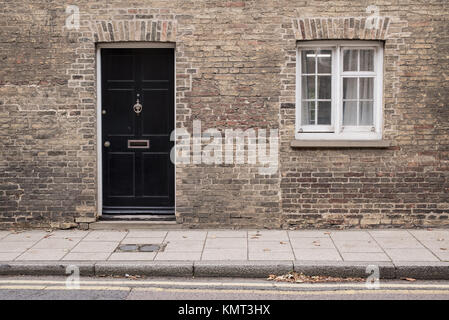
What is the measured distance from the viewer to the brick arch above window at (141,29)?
28.4 feet

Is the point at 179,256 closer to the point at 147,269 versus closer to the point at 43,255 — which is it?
the point at 147,269

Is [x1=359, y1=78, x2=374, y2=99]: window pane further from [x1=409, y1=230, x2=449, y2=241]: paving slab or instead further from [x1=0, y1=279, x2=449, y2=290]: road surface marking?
[x1=0, y1=279, x2=449, y2=290]: road surface marking

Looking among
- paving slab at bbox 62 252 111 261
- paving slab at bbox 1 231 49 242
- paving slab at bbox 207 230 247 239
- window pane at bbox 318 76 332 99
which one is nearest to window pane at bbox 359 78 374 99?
window pane at bbox 318 76 332 99

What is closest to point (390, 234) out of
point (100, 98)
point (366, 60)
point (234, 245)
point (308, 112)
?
point (308, 112)

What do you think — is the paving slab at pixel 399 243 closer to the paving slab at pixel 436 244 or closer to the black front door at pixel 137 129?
the paving slab at pixel 436 244

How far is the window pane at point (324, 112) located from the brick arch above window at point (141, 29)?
270 centimetres

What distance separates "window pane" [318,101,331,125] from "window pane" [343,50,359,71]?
0.66 meters

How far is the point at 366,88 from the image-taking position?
29.5 ft

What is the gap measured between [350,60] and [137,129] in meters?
3.79

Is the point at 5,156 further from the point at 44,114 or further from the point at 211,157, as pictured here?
the point at 211,157

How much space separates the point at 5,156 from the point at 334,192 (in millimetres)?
5521

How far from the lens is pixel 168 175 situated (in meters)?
9.16

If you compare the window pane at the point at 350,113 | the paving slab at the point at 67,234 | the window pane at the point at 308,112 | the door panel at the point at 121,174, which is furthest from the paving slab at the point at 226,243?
the window pane at the point at 350,113

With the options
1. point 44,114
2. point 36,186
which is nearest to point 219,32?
point 44,114
